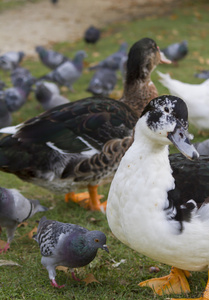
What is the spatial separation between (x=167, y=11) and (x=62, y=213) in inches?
430

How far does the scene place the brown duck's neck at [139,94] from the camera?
4.64 meters

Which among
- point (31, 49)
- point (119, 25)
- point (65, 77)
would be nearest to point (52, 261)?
point (65, 77)

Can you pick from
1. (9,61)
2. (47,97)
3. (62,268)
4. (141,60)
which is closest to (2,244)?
(62,268)

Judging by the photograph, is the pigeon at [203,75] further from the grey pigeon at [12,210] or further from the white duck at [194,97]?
the grey pigeon at [12,210]

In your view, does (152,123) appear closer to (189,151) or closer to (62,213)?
(189,151)

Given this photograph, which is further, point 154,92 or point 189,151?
point 154,92

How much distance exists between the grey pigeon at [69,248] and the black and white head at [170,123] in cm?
97

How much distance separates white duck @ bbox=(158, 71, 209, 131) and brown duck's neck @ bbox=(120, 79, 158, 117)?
80 centimetres

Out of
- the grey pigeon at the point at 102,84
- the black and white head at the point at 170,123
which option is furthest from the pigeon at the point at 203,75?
the black and white head at the point at 170,123

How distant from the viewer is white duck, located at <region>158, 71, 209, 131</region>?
5.47 m

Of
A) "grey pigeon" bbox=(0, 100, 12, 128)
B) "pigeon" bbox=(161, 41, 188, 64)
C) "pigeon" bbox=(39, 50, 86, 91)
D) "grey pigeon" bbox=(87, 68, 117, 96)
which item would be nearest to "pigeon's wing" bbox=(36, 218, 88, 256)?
"grey pigeon" bbox=(0, 100, 12, 128)

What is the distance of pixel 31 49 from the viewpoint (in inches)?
437

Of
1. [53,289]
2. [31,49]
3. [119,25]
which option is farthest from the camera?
[119,25]

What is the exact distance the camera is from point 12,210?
3.60 m
